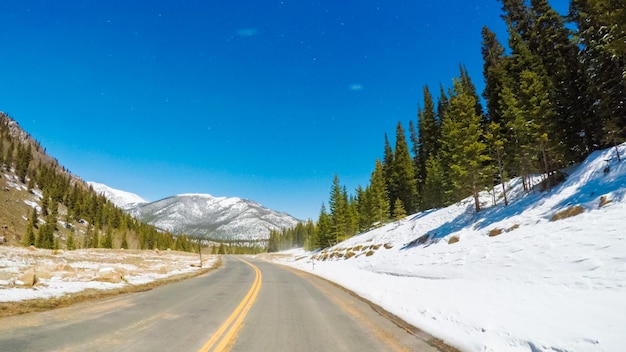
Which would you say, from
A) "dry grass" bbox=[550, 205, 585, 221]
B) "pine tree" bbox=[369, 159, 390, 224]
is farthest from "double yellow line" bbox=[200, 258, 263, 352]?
"pine tree" bbox=[369, 159, 390, 224]

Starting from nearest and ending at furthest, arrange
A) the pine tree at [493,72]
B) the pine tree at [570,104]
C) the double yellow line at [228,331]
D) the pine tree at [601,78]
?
the double yellow line at [228,331]
the pine tree at [601,78]
the pine tree at [570,104]
the pine tree at [493,72]

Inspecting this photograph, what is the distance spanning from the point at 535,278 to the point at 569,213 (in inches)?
306

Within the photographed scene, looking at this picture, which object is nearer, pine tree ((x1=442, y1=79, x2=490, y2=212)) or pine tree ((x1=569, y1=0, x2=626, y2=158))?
pine tree ((x1=569, y1=0, x2=626, y2=158))

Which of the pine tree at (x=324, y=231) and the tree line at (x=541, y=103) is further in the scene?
the pine tree at (x=324, y=231)

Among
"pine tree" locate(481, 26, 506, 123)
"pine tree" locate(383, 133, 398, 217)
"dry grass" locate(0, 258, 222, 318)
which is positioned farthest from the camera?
"pine tree" locate(383, 133, 398, 217)

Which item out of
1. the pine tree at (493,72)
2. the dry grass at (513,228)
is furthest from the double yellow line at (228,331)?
the pine tree at (493,72)

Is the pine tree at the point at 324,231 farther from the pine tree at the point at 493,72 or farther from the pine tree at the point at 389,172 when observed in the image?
the pine tree at the point at 493,72

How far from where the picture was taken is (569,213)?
16.8m

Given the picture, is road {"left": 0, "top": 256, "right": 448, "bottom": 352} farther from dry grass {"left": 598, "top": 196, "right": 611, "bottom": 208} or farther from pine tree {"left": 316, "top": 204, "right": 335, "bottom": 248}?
pine tree {"left": 316, "top": 204, "right": 335, "bottom": 248}

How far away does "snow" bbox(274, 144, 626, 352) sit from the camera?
20.7ft

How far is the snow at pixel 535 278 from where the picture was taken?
631cm

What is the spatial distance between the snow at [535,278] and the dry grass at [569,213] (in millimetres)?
394

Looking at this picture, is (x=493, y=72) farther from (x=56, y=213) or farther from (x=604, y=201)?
(x=56, y=213)

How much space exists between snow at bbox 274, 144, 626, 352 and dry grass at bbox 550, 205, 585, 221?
0.39 metres
